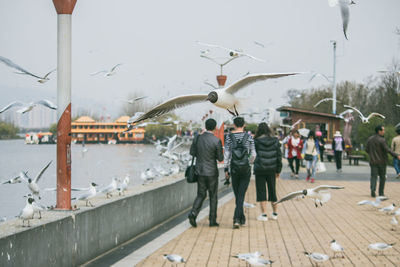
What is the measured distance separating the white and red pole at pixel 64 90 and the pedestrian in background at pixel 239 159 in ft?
10.5

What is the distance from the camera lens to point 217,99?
7.85 m

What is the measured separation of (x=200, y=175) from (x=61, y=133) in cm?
301

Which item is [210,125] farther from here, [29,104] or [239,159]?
[29,104]

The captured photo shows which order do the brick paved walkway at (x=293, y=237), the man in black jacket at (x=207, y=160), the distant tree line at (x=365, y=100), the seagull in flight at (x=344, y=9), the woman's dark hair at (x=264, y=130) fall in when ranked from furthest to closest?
the distant tree line at (x=365, y=100), the woman's dark hair at (x=264, y=130), the man in black jacket at (x=207, y=160), the brick paved walkway at (x=293, y=237), the seagull in flight at (x=344, y=9)

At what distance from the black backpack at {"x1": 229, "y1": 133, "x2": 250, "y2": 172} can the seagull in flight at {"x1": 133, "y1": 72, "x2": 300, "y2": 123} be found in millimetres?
585

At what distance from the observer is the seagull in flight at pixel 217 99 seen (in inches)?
A: 297

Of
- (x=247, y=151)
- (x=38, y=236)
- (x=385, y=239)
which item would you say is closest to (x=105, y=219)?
(x=38, y=236)

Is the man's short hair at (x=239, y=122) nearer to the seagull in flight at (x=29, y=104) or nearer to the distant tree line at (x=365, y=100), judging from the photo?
the seagull in flight at (x=29, y=104)

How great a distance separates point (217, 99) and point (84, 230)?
2.84 meters

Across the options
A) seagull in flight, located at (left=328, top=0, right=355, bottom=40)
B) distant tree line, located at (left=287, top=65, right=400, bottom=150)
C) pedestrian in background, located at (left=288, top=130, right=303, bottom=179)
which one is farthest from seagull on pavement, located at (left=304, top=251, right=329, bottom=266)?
distant tree line, located at (left=287, top=65, right=400, bottom=150)

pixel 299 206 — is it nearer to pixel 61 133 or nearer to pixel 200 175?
pixel 200 175

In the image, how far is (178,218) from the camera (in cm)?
966

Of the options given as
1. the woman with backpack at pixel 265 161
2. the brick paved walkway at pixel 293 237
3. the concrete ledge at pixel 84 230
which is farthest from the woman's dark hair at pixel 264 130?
the concrete ledge at pixel 84 230

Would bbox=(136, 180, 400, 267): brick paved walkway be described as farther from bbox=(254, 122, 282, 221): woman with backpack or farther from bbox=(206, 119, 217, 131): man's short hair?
bbox=(206, 119, 217, 131): man's short hair
